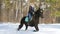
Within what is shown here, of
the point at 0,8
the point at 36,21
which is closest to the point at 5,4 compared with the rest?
the point at 0,8

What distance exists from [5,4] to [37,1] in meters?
2.60

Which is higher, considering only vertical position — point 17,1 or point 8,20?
point 17,1

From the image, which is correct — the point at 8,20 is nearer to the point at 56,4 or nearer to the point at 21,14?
the point at 21,14

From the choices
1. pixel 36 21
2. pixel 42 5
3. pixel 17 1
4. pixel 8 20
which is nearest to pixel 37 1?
pixel 42 5

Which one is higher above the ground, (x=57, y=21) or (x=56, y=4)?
(x=56, y=4)

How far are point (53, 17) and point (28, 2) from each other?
2378 millimetres

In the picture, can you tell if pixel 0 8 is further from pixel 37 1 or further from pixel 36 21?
pixel 36 21

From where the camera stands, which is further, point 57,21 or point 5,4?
point 5,4

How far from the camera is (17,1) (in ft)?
58.4

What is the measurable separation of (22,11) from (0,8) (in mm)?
1779

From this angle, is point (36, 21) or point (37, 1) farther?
point (37, 1)

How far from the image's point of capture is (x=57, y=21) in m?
16.4

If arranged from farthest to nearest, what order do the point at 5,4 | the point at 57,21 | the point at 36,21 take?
the point at 5,4, the point at 57,21, the point at 36,21

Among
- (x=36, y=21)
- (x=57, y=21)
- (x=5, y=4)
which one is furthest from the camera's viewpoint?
(x=5, y=4)
